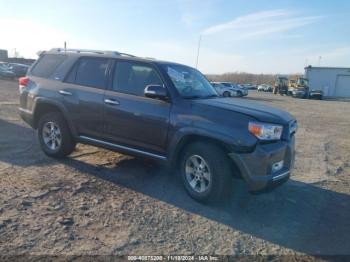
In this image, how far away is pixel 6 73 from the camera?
111ft

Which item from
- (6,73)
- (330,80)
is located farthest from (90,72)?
(330,80)

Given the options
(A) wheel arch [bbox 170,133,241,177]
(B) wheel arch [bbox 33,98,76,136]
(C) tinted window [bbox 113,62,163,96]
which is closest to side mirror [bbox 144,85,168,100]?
(C) tinted window [bbox 113,62,163,96]

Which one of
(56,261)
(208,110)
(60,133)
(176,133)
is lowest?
(56,261)

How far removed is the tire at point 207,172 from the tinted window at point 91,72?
6.33 feet

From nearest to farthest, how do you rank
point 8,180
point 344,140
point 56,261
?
1. point 56,261
2. point 8,180
3. point 344,140

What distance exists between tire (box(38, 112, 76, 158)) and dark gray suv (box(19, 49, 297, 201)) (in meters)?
0.02

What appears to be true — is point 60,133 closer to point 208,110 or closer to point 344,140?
point 208,110

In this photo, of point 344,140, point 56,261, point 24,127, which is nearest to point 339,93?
point 344,140

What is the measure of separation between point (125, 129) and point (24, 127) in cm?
519

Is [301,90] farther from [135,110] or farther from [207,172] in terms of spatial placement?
[207,172]

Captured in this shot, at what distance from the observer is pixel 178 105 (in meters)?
4.65

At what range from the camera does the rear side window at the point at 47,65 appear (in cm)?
616

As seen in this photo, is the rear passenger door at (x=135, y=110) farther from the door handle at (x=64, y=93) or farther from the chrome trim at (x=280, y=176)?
the chrome trim at (x=280, y=176)

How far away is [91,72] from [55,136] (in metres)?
1.42
